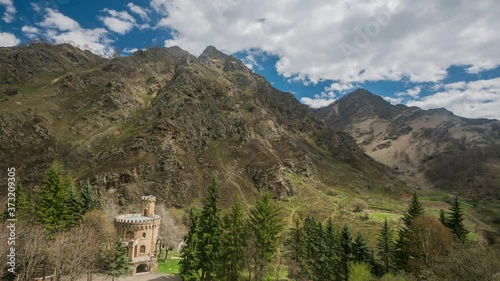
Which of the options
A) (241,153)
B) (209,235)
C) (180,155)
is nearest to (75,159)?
(180,155)

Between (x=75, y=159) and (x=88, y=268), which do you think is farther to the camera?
(x=75, y=159)

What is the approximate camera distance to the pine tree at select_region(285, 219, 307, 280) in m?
51.9

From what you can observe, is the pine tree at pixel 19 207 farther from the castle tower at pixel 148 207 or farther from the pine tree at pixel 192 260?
the pine tree at pixel 192 260

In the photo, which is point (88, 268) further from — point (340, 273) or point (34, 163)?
point (34, 163)

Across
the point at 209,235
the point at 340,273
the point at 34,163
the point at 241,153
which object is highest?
the point at 241,153

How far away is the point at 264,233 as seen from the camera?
40812 millimetres

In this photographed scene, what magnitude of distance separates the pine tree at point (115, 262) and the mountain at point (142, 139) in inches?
2584

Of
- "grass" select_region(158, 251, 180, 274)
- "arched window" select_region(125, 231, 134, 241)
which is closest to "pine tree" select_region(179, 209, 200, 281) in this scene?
"grass" select_region(158, 251, 180, 274)

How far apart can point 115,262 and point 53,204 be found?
16.2 meters

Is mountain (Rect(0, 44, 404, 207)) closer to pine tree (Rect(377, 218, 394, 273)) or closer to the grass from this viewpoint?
the grass

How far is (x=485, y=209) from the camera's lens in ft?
473

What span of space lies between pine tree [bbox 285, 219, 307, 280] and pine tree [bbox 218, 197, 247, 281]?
Result: 42.0 ft

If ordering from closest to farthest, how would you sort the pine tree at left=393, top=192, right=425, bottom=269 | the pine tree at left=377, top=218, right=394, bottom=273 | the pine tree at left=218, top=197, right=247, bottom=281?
the pine tree at left=218, top=197, right=247, bottom=281 → the pine tree at left=393, top=192, right=425, bottom=269 → the pine tree at left=377, top=218, right=394, bottom=273

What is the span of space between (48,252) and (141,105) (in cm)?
14287
